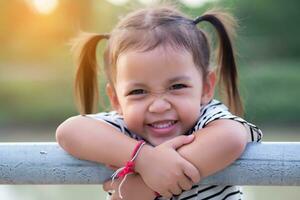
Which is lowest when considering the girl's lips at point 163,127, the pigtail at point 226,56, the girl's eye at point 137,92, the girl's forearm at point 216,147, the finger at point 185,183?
the finger at point 185,183

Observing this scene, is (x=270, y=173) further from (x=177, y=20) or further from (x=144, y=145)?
(x=177, y=20)

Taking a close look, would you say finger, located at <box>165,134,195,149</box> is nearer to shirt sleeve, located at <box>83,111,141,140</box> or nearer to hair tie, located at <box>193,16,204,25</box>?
shirt sleeve, located at <box>83,111,141,140</box>

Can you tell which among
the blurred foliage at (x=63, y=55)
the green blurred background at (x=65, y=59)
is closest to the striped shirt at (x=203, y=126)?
the green blurred background at (x=65, y=59)

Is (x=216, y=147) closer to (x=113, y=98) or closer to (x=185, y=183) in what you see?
(x=185, y=183)

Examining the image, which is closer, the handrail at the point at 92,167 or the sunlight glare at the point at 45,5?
the handrail at the point at 92,167

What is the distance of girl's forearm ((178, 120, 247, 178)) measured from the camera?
3.08ft

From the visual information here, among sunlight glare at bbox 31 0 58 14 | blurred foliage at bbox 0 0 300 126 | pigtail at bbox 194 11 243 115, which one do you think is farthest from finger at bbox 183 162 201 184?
sunlight glare at bbox 31 0 58 14

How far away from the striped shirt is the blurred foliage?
344 inches

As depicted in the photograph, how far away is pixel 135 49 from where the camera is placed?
1065 millimetres

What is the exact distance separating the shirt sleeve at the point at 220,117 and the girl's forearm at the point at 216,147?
0.02m

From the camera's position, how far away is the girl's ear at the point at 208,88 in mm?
1114

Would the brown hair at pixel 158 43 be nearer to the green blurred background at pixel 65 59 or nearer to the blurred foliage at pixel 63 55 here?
the green blurred background at pixel 65 59

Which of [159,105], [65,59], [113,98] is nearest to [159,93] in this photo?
[159,105]

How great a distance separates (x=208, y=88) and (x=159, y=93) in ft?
0.38
